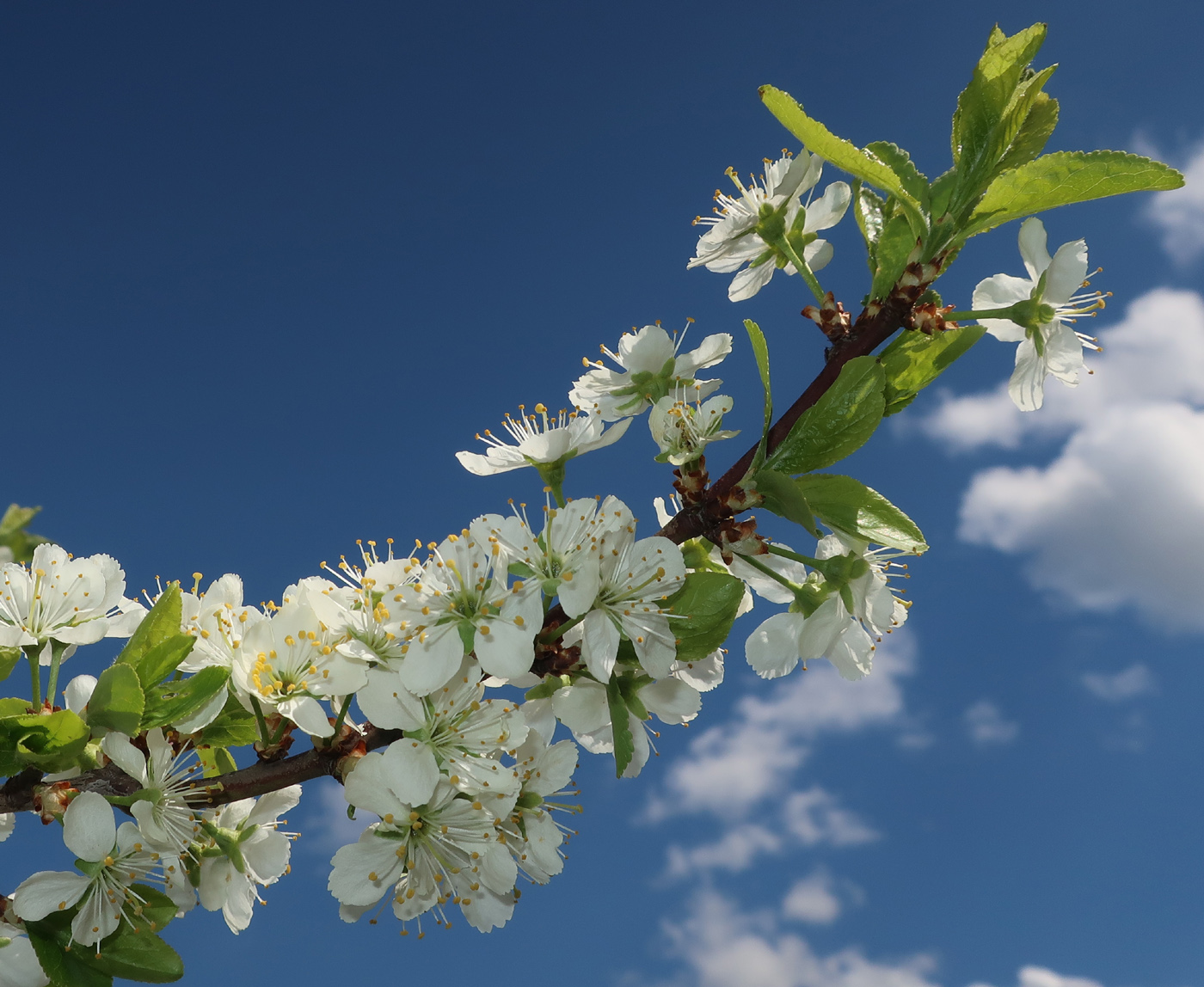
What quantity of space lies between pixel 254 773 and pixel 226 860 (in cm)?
30

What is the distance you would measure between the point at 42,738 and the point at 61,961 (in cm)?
56

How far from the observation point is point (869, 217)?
228 cm

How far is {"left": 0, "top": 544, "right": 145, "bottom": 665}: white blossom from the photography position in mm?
2211

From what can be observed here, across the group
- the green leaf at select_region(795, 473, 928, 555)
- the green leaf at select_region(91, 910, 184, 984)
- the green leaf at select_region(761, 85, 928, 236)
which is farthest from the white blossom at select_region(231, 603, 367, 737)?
the green leaf at select_region(761, 85, 928, 236)

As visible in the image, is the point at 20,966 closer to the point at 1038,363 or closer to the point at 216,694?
the point at 216,694

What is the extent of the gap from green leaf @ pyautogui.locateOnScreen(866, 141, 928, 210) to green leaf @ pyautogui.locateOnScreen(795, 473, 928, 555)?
64 cm

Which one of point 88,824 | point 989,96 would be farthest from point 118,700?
point 989,96

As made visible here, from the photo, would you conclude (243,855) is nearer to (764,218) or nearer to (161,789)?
(161,789)

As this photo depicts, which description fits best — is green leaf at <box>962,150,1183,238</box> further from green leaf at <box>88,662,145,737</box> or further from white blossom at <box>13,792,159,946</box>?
white blossom at <box>13,792,159,946</box>

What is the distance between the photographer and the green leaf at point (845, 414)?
6.50ft

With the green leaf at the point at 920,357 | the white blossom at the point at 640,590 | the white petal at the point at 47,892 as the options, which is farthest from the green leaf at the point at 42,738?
the green leaf at the point at 920,357

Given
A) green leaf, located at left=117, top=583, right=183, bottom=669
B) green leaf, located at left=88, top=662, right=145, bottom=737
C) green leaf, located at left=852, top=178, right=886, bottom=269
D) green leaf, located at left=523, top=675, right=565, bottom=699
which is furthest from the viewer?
green leaf, located at left=852, top=178, right=886, bottom=269

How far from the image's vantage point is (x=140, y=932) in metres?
2.07

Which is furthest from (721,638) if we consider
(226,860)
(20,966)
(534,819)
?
(20,966)
